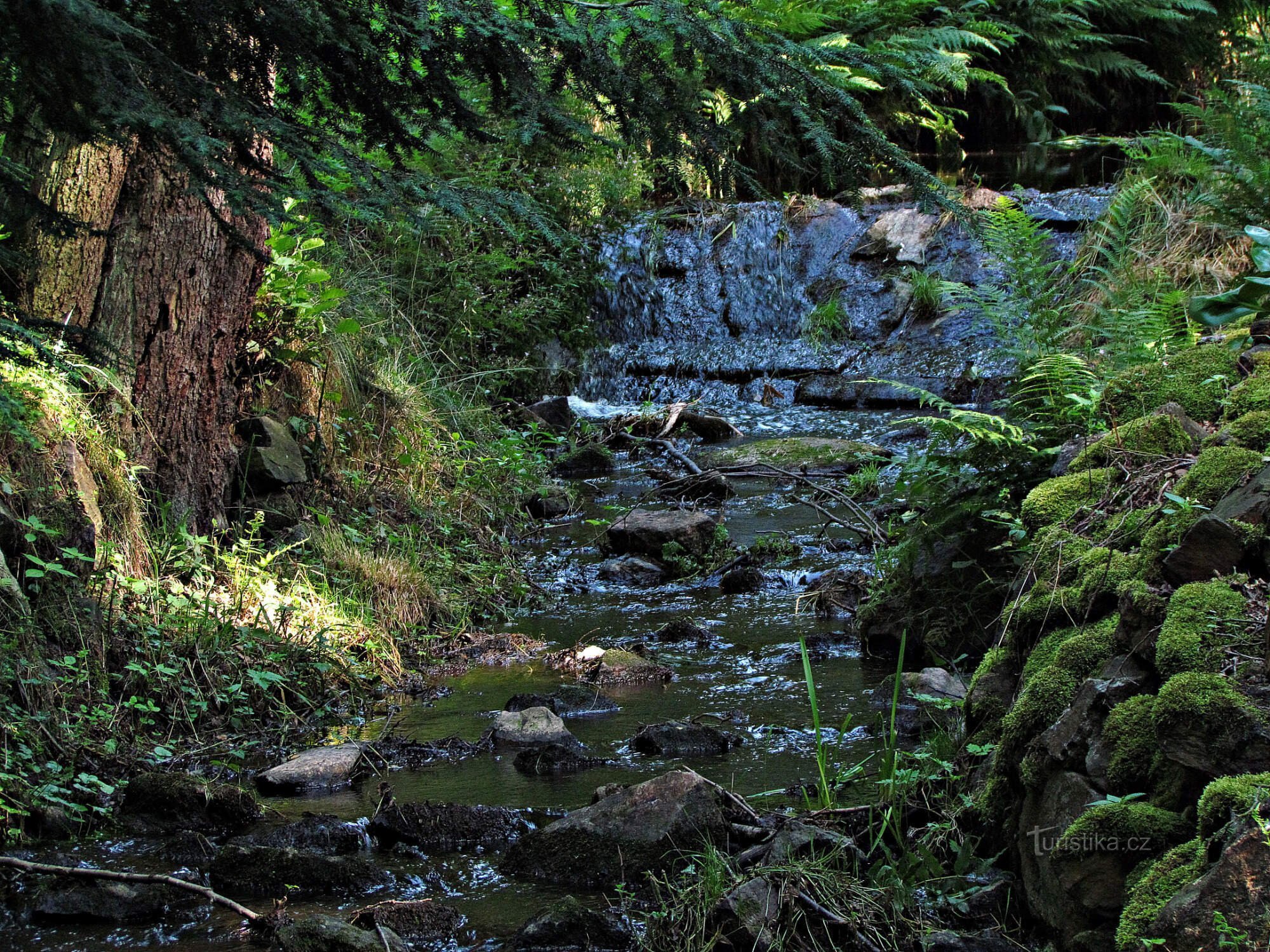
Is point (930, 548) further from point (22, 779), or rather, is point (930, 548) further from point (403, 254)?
point (403, 254)

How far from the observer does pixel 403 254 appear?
9.02 metres

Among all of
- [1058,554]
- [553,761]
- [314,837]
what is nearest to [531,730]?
[553,761]

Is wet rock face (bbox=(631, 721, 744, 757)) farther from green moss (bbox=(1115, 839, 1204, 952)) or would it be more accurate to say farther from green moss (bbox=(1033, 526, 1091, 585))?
green moss (bbox=(1115, 839, 1204, 952))

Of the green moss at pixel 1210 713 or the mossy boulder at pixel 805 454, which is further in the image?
the mossy boulder at pixel 805 454

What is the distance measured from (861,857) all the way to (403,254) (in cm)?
758

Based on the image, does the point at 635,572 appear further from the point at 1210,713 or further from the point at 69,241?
the point at 1210,713

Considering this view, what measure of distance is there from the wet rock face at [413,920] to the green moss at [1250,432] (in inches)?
91.0

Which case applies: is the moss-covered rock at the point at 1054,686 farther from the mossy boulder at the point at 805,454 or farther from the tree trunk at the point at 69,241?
the mossy boulder at the point at 805,454

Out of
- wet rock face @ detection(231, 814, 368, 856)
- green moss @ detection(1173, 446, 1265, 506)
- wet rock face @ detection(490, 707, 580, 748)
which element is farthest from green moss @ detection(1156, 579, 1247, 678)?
wet rock face @ detection(231, 814, 368, 856)

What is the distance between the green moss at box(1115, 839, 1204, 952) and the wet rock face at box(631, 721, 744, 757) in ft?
5.94

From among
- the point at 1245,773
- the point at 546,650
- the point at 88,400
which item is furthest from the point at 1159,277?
the point at 88,400

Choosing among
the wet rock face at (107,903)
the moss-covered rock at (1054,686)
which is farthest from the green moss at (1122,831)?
the wet rock face at (107,903)

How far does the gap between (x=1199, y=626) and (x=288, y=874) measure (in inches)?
89.3

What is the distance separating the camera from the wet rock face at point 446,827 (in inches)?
118
